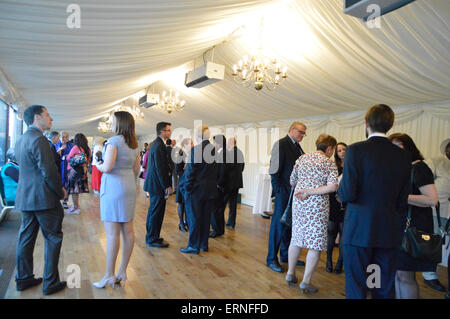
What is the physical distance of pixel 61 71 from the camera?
11.7 feet

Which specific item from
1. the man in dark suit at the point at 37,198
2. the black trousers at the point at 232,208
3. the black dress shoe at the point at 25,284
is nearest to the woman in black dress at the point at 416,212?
the man in dark suit at the point at 37,198

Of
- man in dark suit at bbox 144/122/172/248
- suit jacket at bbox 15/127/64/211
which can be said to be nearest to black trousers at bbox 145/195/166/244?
man in dark suit at bbox 144/122/172/248

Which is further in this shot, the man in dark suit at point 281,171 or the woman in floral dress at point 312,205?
the man in dark suit at point 281,171

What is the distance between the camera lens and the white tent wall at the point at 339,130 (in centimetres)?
445

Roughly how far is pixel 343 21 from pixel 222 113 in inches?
201

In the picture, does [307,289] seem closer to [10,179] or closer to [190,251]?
[190,251]

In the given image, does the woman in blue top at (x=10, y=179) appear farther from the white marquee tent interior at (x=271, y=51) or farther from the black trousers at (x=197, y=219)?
the black trousers at (x=197, y=219)

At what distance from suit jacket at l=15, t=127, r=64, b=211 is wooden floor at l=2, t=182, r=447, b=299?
0.77m

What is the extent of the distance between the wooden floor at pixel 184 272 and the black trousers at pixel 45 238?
7.6 inches

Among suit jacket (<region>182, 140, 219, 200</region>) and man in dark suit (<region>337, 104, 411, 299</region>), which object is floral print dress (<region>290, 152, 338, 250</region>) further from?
suit jacket (<region>182, 140, 219, 200</region>)

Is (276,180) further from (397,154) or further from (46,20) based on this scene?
(46,20)

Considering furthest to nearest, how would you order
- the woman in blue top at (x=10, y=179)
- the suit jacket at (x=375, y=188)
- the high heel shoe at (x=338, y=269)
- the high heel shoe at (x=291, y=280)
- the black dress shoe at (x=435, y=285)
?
the woman in blue top at (x=10, y=179), the high heel shoe at (x=338, y=269), the black dress shoe at (x=435, y=285), the high heel shoe at (x=291, y=280), the suit jacket at (x=375, y=188)

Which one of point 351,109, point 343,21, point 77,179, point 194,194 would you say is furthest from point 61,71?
point 351,109

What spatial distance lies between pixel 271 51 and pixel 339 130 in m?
2.21
